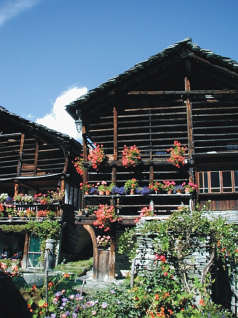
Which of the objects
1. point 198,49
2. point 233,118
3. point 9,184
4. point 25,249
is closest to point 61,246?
point 25,249

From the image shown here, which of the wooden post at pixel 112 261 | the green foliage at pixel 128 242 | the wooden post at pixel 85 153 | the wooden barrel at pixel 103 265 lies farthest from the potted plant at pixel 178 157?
the wooden barrel at pixel 103 265

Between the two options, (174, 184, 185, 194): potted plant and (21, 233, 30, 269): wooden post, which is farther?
(21, 233, 30, 269): wooden post

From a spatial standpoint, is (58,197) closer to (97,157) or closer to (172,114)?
(97,157)

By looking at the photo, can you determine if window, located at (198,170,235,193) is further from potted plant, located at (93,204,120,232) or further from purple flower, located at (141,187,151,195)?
potted plant, located at (93,204,120,232)

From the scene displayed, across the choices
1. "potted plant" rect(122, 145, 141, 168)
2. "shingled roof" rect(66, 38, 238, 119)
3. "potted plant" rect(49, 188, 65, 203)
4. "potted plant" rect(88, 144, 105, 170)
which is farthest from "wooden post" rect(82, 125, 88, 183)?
"potted plant" rect(49, 188, 65, 203)

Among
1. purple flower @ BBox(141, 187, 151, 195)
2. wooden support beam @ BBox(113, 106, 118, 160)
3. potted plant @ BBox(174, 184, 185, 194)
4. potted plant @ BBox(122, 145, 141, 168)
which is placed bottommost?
purple flower @ BBox(141, 187, 151, 195)

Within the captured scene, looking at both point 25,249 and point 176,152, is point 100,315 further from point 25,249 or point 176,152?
point 25,249

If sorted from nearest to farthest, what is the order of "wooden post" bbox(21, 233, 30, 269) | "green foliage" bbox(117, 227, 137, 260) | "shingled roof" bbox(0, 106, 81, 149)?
1. "green foliage" bbox(117, 227, 137, 260)
2. "wooden post" bbox(21, 233, 30, 269)
3. "shingled roof" bbox(0, 106, 81, 149)

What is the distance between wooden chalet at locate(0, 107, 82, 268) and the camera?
16.6 metres

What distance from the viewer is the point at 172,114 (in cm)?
1352

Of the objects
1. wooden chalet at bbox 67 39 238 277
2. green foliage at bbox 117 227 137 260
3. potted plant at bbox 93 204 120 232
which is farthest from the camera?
wooden chalet at bbox 67 39 238 277

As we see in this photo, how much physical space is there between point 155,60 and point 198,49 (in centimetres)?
201

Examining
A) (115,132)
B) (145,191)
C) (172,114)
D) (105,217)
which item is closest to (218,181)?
(145,191)

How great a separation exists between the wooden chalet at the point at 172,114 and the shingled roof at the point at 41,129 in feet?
8.66
